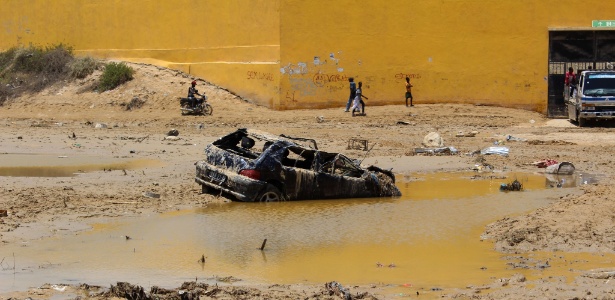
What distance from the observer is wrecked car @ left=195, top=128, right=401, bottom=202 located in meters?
17.5

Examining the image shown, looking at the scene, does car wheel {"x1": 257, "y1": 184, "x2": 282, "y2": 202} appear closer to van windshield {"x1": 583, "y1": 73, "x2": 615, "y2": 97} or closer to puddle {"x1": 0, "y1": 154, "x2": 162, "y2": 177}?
puddle {"x1": 0, "y1": 154, "x2": 162, "y2": 177}

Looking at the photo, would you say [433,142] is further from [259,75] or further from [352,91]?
[259,75]

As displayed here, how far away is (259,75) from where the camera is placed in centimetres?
3578

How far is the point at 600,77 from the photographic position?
31.7 meters

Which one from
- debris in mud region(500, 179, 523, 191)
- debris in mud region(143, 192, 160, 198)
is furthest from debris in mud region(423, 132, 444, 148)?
debris in mud region(143, 192, 160, 198)

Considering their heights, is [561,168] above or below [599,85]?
below

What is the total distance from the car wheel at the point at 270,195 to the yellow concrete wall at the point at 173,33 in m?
17.8

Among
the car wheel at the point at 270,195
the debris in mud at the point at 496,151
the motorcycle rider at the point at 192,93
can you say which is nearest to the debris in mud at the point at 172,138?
the motorcycle rider at the point at 192,93

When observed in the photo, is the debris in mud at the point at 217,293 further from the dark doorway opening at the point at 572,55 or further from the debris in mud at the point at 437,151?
the dark doorway opening at the point at 572,55

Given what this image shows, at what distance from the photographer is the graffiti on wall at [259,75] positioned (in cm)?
3556

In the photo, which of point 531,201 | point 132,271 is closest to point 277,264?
point 132,271

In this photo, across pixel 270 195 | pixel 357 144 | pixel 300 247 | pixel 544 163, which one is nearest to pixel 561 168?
pixel 544 163

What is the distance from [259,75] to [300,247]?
70.4 feet

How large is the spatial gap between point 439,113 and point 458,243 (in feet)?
64.4
